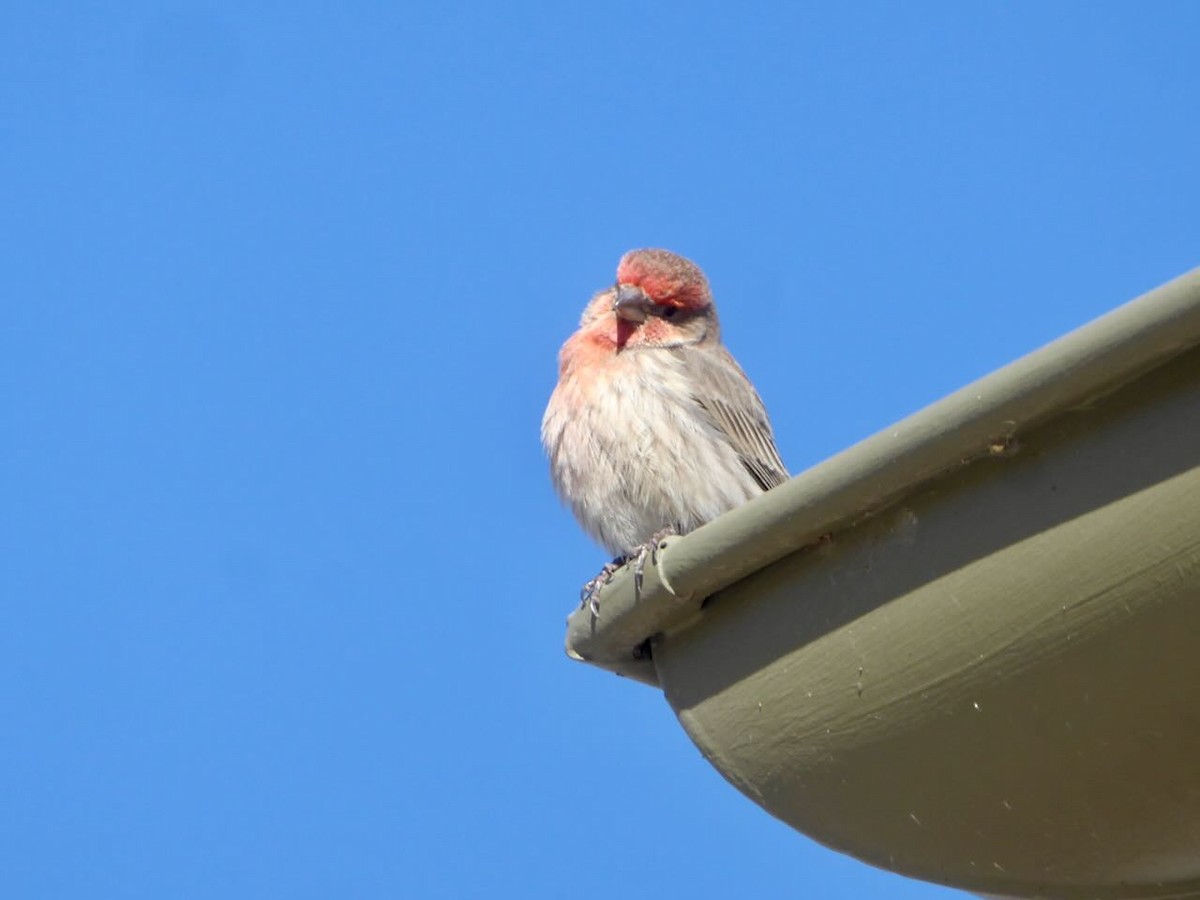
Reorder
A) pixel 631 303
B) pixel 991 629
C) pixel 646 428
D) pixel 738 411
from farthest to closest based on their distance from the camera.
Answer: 1. pixel 631 303
2. pixel 738 411
3. pixel 646 428
4. pixel 991 629

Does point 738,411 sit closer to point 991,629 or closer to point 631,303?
point 631,303

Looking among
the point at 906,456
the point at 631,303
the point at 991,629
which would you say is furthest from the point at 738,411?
the point at 991,629

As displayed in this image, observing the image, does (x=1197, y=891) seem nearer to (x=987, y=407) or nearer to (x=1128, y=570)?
(x=1128, y=570)

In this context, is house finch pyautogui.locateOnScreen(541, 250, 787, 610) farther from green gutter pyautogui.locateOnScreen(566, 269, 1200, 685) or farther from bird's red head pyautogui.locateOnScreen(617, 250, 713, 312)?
green gutter pyautogui.locateOnScreen(566, 269, 1200, 685)

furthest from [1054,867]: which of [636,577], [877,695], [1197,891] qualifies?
[636,577]

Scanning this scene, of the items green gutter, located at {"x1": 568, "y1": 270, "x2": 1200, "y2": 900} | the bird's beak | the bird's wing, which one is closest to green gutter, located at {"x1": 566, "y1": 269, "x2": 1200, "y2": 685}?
green gutter, located at {"x1": 568, "y1": 270, "x2": 1200, "y2": 900}

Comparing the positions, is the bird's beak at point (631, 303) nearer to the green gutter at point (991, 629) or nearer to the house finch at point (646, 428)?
the house finch at point (646, 428)

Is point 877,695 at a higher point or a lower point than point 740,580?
lower
